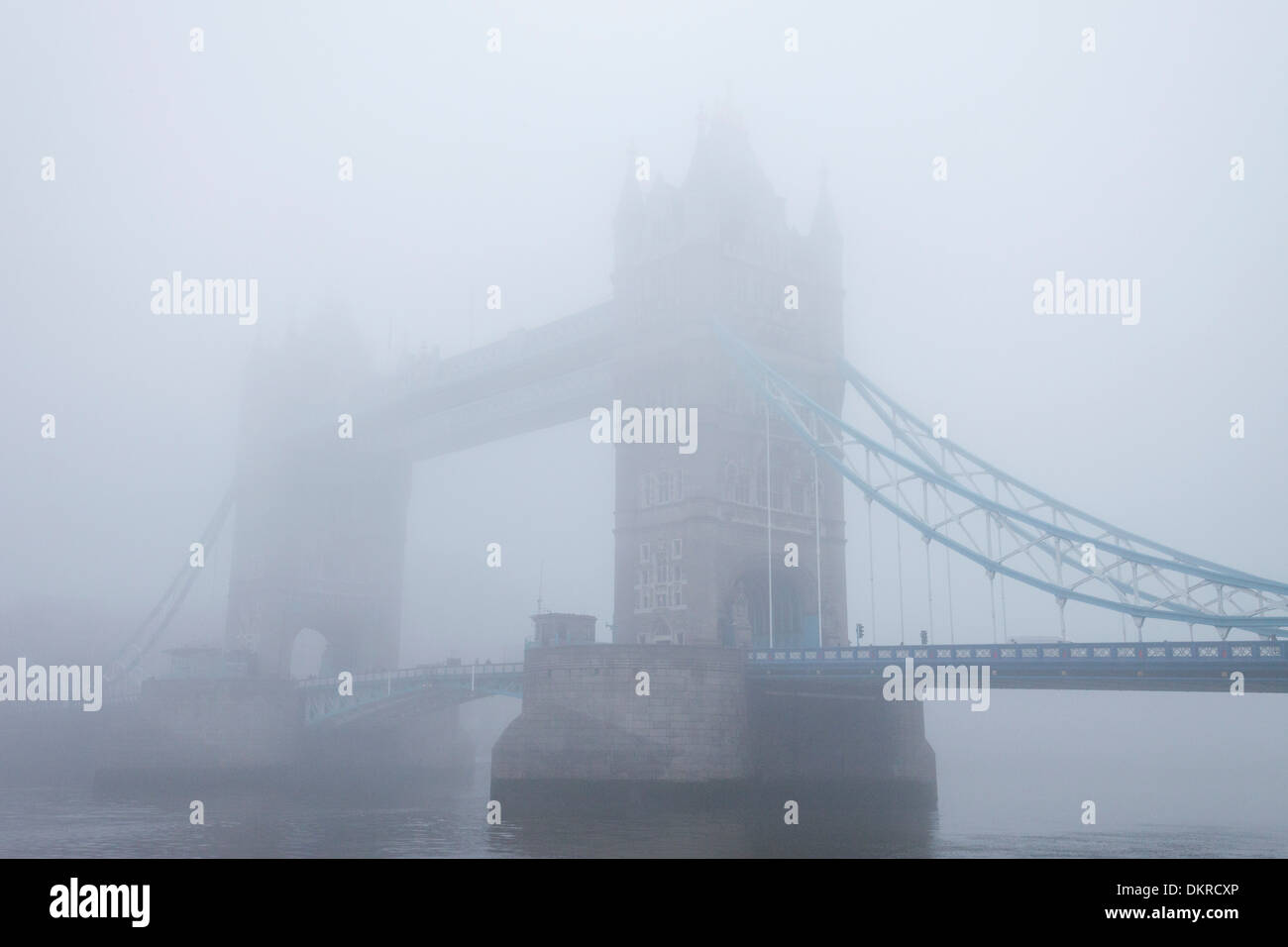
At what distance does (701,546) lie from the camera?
158 ft

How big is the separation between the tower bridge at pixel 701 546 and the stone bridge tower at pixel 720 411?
11 cm

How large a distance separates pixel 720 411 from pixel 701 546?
18.9 feet

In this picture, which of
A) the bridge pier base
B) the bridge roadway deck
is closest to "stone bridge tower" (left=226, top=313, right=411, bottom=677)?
the bridge pier base

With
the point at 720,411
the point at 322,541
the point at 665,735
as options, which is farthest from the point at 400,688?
the point at 665,735

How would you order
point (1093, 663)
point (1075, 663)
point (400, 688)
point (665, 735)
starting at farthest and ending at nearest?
point (400, 688)
point (665, 735)
point (1075, 663)
point (1093, 663)

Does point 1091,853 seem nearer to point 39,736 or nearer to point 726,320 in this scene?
point 726,320

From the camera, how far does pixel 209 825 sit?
4056cm

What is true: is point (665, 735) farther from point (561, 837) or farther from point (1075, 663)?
point (1075, 663)

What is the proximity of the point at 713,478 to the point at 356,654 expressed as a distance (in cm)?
3579

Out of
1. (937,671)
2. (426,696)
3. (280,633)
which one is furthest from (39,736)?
(937,671)

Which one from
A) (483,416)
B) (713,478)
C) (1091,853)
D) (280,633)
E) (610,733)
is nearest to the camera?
(1091,853)

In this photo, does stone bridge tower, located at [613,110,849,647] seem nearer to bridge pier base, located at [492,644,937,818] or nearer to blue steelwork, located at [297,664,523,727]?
bridge pier base, located at [492,644,937,818]

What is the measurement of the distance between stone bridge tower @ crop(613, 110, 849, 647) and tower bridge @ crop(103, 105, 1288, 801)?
110 millimetres

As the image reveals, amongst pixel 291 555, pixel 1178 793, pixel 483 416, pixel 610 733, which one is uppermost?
pixel 483 416
